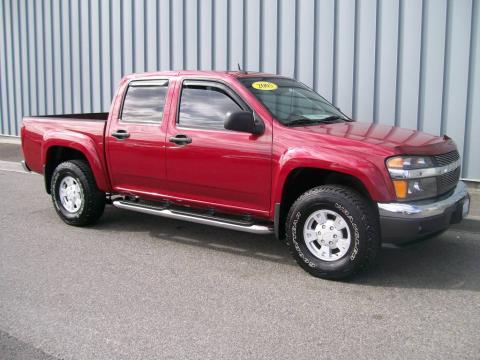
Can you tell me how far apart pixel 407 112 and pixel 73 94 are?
8.43 metres

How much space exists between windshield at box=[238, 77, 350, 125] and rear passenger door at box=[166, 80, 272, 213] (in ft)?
0.79

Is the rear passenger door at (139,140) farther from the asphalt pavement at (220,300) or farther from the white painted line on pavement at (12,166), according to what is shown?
the white painted line on pavement at (12,166)

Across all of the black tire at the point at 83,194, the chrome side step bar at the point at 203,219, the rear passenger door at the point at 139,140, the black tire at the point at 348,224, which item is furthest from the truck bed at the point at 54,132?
the black tire at the point at 348,224

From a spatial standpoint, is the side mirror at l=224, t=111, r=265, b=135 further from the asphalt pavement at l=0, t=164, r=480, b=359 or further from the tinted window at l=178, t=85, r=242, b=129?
the asphalt pavement at l=0, t=164, r=480, b=359

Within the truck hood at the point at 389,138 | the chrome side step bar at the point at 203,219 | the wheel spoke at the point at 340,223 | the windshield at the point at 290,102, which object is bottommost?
the chrome side step bar at the point at 203,219

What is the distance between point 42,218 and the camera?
721 cm

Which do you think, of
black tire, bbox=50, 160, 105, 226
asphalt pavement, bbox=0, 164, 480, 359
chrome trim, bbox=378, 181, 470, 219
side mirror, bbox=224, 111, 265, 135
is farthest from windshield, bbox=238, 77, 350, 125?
black tire, bbox=50, 160, 105, 226

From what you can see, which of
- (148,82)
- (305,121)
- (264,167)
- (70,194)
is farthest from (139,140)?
(305,121)

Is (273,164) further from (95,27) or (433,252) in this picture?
(95,27)

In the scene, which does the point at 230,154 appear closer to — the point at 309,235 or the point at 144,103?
the point at 309,235

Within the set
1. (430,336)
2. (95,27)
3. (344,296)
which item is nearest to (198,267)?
(344,296)

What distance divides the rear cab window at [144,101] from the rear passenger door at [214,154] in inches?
11.1

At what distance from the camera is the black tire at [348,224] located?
4535 millimetres

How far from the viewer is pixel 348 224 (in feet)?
15.2
